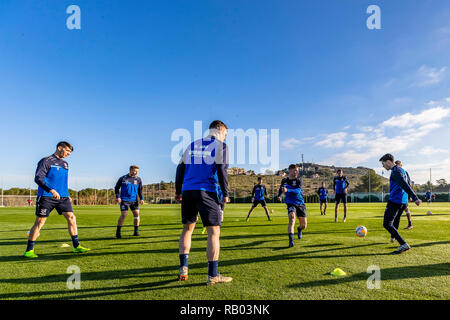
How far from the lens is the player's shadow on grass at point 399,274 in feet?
11.7

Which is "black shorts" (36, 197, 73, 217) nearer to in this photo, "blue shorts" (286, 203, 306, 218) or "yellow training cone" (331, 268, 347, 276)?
"blue shorts" (286, 203, 306, 218)

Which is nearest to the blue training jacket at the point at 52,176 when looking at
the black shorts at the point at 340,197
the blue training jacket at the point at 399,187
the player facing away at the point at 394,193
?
the player facing away at the point at 394,193

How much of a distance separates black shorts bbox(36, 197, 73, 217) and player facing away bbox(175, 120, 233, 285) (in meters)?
3.25

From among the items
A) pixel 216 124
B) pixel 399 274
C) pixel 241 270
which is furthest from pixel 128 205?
pixel 399 274

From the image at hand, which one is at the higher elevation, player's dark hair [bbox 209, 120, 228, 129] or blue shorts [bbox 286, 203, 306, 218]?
player's dark hair [bbox 209, 120, 228, 129]

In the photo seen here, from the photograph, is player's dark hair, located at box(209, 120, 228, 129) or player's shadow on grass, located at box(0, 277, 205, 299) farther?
player's dark hair, located at box(209, 120, 228, 129)

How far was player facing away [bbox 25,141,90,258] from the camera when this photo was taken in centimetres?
538

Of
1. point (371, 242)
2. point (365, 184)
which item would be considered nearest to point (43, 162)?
point (371, 242)

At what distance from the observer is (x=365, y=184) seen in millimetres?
72438

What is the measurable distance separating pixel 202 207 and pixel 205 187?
0.27m

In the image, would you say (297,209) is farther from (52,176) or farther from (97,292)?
(52,176)

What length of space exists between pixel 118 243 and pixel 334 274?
516cm

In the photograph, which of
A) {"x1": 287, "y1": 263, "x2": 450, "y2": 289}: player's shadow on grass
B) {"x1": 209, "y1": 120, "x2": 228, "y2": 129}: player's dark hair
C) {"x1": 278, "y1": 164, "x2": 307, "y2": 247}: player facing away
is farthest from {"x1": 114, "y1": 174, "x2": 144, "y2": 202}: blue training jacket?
{"x1": 287, "y1": 263, "x2": 450, "y2": 289}: player's shadow on grass
